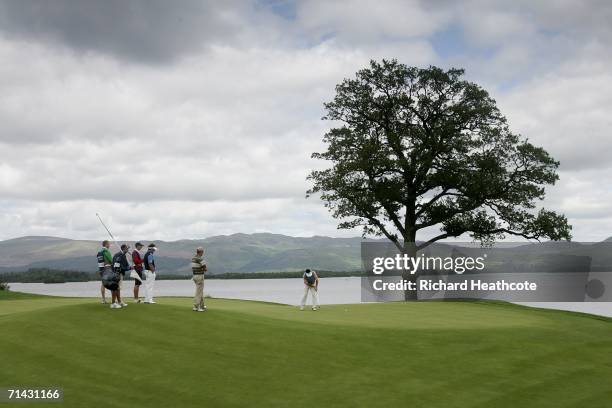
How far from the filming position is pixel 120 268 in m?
29.4

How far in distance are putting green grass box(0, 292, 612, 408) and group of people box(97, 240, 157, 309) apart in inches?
42.3

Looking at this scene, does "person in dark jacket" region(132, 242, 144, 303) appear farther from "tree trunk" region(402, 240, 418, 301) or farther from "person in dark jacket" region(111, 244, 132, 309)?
"tree trunk" region(402, 240, 418, 301)

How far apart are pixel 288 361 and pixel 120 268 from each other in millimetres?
10701

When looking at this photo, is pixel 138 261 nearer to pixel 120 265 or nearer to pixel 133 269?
pixel 133 269

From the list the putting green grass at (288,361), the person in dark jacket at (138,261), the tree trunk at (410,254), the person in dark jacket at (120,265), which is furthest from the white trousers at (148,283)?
the tree trunk at (410,254)

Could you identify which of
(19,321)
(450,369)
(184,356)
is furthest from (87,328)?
(450,369)

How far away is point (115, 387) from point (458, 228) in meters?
42.1

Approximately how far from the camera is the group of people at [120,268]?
93.9ft

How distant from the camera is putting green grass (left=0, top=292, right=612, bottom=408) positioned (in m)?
20.0

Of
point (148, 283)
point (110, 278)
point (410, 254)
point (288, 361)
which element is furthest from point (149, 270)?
point (410, 254)

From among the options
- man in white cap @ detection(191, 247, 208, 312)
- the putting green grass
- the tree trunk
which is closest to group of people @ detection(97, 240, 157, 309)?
the putting green grass

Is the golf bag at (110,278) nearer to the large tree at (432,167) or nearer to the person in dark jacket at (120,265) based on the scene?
the person in dark jacket at (120,265)

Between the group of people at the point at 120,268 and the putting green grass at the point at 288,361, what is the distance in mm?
1073

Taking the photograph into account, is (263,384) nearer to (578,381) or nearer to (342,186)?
(578,381)
